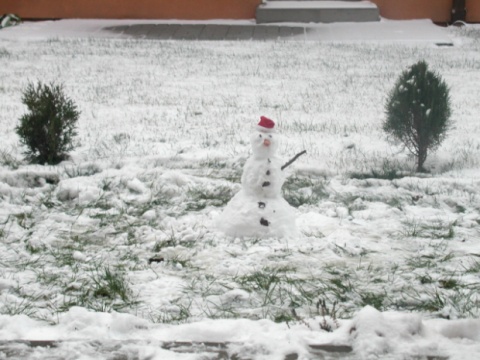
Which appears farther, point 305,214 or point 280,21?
point 280,21

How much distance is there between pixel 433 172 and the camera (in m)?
6.11

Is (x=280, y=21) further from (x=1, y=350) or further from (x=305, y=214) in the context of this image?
(x=1, y=350)

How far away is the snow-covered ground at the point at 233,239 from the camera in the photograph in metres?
3.27

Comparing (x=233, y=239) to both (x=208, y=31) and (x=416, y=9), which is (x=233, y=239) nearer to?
(x=208, y=31)

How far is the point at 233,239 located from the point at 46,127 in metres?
2.31

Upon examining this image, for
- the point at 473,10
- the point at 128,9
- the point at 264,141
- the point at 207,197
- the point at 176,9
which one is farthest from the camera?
the point at 128,9

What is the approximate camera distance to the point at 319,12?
15531 mm

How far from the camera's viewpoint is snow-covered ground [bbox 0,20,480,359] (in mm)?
3270

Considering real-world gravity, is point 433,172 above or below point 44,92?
below

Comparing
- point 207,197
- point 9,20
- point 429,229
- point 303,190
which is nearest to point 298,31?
point 9,20

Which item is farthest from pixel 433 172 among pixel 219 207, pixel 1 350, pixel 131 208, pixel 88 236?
pixel 1 350

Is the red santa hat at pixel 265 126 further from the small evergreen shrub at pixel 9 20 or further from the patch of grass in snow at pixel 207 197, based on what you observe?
the small evergreen shrub at pixel 9 20

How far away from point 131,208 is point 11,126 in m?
3.00

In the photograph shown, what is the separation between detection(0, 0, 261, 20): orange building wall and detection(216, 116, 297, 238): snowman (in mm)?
12063
